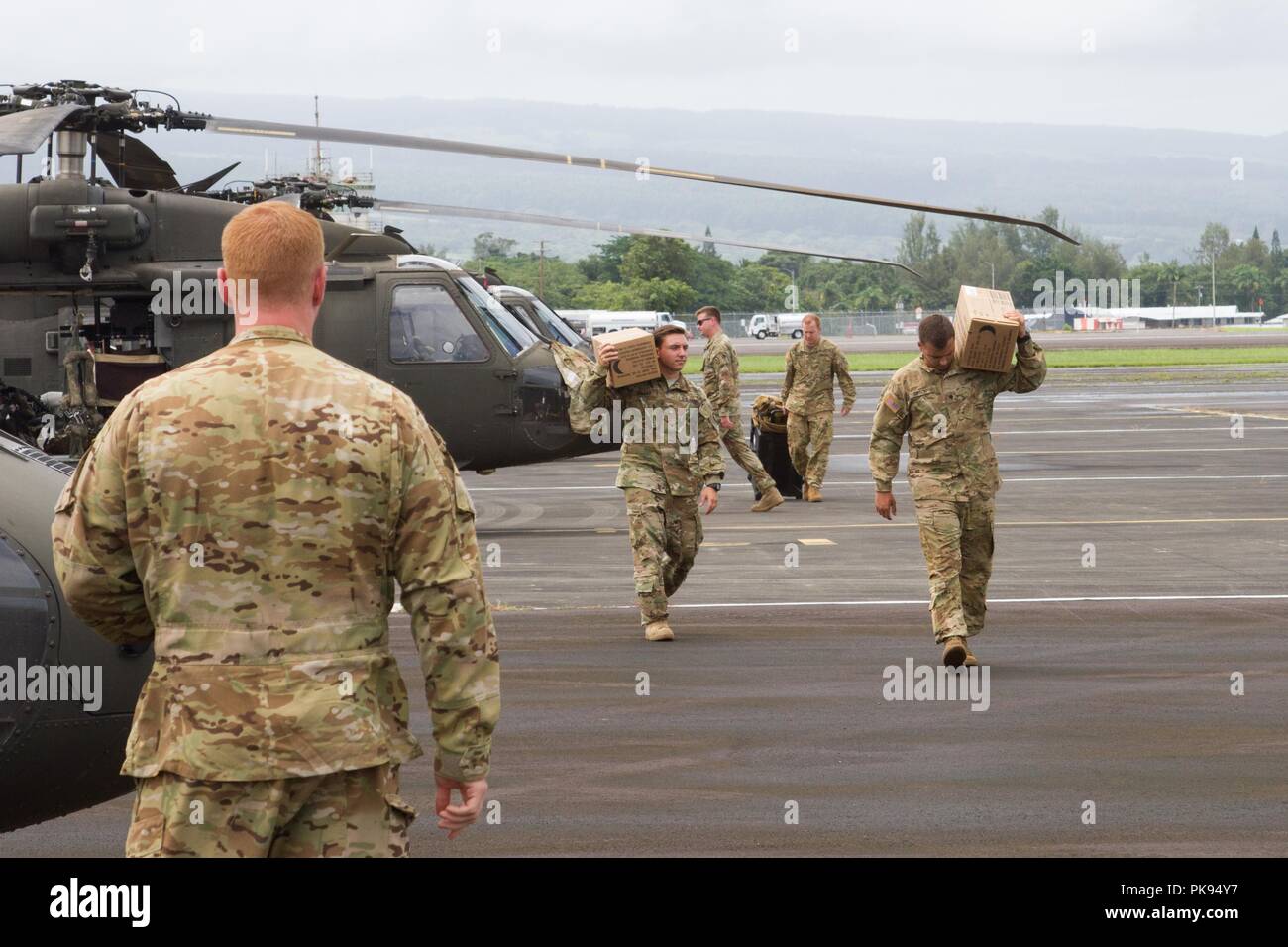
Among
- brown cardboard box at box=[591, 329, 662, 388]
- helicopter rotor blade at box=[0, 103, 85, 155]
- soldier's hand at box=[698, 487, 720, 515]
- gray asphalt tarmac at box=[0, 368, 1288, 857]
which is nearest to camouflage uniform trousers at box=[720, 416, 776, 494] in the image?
gray asphalt tarmac at box=[0, 368, 1288, 857]

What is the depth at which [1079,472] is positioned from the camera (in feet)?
74.0

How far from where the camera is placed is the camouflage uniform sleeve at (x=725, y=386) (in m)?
18.5

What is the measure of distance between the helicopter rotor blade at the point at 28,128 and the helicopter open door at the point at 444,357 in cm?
403

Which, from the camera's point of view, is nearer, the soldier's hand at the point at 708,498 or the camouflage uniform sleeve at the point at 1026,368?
the camouflage uniform sleeve at the point at 1026,368

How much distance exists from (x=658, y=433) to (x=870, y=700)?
9.40 ft

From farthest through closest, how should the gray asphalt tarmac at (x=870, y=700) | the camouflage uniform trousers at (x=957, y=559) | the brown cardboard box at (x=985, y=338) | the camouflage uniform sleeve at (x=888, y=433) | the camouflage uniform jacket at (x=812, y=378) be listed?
the camouflage uniform jacket at (x=812, y=378) < the camouflage uniform sleeve at (x=888, y=433) < the brown cardboard box at (x=985, y=338) < the camouflage uniform trousers at (x=957, y=559) < the gray asphalt tarmac at (x=870, y=700)

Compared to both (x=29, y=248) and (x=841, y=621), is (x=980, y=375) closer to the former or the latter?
(x=841, y=621)

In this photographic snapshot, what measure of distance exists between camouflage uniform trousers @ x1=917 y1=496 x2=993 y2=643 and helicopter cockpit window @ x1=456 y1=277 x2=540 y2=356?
699 cm

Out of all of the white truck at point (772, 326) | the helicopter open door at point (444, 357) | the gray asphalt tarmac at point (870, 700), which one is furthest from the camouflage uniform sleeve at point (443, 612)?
the white truck at point (772, 326)

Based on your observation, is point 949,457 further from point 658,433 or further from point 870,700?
point 658,433

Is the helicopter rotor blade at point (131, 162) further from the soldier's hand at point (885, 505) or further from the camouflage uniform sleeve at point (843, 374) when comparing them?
the soldier's hand at point (885, 505)

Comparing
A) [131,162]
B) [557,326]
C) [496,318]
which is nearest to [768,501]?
[557,326]
